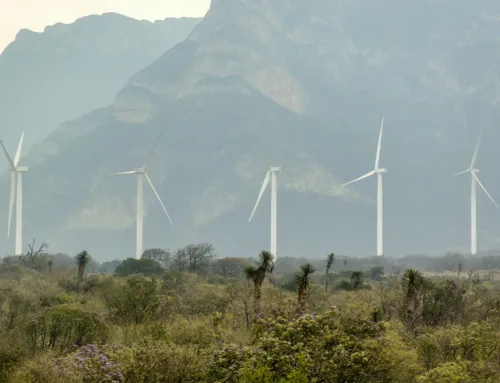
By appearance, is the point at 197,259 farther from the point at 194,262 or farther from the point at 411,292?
the point at 411,292

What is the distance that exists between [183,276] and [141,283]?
4348 cm

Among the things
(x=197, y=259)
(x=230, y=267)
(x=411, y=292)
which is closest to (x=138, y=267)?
(x=197, y=259)

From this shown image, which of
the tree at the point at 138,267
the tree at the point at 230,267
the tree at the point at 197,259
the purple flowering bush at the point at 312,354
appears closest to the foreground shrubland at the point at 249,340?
the purple flowering bush at the point at 312,354

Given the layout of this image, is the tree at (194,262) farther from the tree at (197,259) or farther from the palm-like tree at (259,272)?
the palm-like tree at (259,272)

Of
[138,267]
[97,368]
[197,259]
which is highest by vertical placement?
[197,259]

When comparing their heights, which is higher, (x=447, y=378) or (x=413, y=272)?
(x=413, y=272)

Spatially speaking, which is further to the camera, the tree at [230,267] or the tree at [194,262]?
the tree at [230,267]

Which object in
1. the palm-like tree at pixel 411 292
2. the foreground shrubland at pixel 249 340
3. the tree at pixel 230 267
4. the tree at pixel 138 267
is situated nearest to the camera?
the foreground shrubland at pixel 249 340

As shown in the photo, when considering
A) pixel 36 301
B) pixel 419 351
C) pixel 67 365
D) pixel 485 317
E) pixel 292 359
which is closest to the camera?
pixel 292 359

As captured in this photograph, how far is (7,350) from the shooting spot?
31.9 meters

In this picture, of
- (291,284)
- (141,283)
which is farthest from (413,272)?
(291,284)

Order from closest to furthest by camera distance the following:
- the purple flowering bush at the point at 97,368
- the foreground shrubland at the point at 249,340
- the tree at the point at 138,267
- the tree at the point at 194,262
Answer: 1. the purple flowering bush at the point at 97,368
2. the foreground shrubland at the point at 249,340
3. the tree at the point at 138,267
4. the tree at the point at 194,262

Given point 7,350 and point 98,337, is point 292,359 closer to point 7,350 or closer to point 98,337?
point 7,350

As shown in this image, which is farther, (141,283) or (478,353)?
(141,283)
